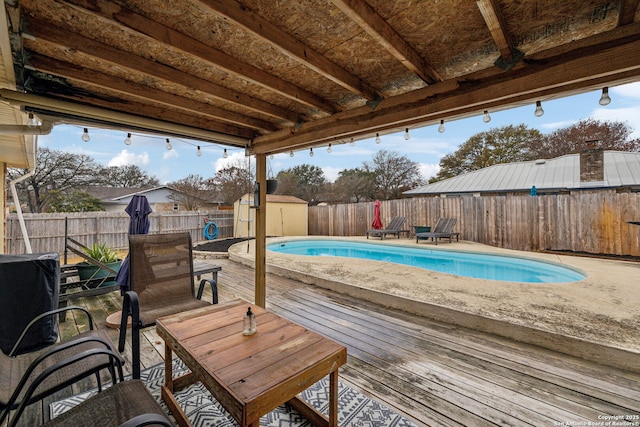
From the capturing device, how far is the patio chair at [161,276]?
8.29ft

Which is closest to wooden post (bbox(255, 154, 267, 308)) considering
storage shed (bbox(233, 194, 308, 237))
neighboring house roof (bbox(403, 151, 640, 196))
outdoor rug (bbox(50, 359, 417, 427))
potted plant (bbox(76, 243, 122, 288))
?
outdoor rug (bbox(50, 359, 417, 427))

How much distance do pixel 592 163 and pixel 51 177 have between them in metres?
24.2

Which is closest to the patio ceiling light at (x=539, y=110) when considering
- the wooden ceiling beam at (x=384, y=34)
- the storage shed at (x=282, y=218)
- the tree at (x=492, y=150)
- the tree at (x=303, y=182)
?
the wooden ceiling beam at (x=384, y=34)

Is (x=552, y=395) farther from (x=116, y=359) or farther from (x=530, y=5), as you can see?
(x=116, y=359)

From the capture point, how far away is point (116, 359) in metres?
1.49

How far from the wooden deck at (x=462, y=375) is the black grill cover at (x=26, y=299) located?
80 centimetres

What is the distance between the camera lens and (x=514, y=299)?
11.4 ft

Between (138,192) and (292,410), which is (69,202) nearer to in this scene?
(138,192)

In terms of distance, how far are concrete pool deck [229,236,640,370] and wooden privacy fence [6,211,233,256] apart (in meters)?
5.68

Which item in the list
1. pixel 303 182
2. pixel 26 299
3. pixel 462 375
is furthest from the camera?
pixel 303 182

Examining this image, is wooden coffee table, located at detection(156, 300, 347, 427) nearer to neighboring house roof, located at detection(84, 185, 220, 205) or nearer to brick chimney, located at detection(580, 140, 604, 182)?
brick chimney, located at detection(580, 140, 604, 182)

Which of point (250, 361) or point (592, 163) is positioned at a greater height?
point (592, 163)

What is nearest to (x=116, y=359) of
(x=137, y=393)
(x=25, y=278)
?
(x=137, y=393)

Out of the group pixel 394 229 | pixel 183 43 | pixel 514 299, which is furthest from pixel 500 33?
pixel 394 229
